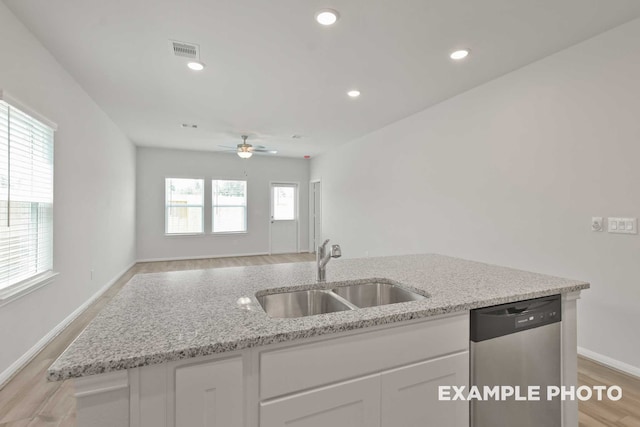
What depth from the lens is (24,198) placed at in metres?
2.40

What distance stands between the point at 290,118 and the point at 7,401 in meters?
4.11

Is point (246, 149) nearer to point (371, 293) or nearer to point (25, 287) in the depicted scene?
point (25, 287)

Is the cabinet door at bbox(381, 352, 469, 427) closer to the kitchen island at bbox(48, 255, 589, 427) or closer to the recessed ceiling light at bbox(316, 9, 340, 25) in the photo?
the kitchen island at bbox(48, 255, 589, 427)

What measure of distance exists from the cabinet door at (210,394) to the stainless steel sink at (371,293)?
2.58 feet

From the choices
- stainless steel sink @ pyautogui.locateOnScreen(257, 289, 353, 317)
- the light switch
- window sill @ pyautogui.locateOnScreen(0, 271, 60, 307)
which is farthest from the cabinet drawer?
window sill @ pyautogui.locateOnScreen(0, 271, 60, 307)

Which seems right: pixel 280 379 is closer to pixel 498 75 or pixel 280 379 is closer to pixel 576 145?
pixel 576 145

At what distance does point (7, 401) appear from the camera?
192cm

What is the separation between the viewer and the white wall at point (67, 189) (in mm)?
2242

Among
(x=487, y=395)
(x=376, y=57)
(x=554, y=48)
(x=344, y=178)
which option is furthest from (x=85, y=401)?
(x=344, y=178)

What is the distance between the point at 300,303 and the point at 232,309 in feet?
1.54

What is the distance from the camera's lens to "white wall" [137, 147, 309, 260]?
6801mm

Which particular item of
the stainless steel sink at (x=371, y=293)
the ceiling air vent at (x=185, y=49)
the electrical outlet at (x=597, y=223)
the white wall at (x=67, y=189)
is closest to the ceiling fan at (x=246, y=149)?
the white wall at (x=67, y=189)

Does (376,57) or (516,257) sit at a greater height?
(376,57)

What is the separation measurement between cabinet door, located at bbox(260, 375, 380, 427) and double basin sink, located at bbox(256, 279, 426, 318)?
367 mm
